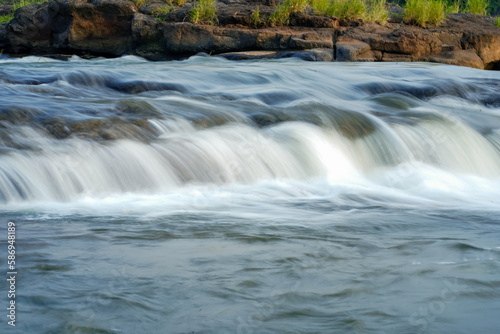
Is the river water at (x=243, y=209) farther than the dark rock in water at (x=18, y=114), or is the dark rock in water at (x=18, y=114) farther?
the dark rock in water at (x=18, y=114)

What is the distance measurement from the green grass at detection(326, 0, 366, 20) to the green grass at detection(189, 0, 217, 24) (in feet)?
8.02

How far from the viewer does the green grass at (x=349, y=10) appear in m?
12.9

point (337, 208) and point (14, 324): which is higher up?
point (14, 324)

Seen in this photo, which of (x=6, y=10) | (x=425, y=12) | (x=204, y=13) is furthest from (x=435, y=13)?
(x=6, y=10)

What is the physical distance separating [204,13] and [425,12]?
477cm

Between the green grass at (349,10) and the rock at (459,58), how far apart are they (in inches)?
74.9

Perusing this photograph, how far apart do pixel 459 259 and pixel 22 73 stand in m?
6.82

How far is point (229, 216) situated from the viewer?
149 inches

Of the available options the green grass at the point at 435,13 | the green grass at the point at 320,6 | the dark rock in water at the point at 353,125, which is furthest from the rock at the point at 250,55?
the dark rock in water at the point at 353,125

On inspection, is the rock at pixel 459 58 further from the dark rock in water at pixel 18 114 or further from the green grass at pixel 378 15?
the dark rock in water at pixel 18 114

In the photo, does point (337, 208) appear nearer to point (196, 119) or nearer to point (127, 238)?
point (127, 238)

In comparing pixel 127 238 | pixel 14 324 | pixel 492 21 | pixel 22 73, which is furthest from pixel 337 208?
pixel 492 21

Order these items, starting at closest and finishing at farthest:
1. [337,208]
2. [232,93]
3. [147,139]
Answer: [337,208]
[147,139]
[232,93]

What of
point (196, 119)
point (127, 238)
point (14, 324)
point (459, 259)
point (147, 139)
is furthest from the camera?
point (196, 119)
